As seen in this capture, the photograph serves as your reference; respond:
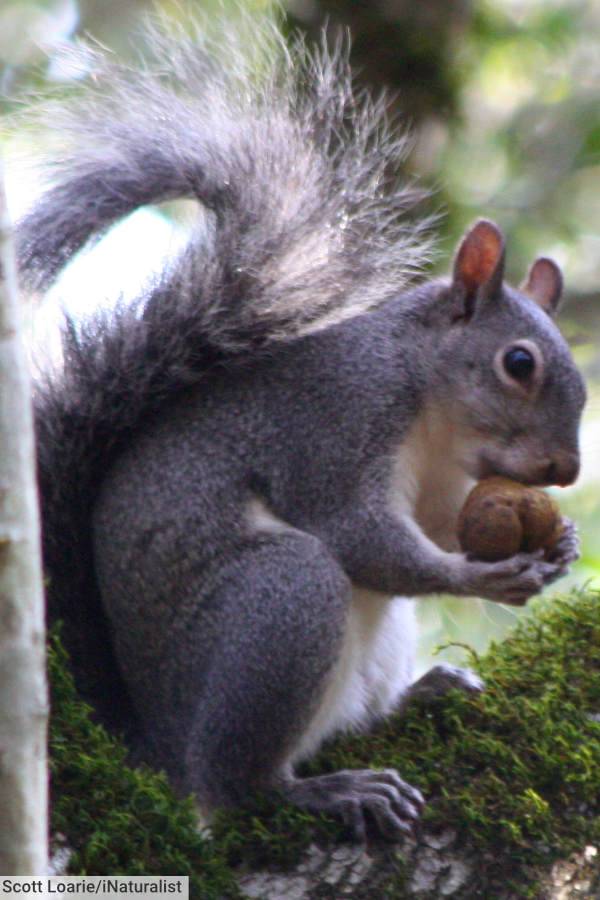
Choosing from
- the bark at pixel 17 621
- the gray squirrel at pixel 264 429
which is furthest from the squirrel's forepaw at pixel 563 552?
the bark at pixel 17 621

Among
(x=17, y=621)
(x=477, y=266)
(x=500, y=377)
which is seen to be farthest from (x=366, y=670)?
(x=17, y=621)

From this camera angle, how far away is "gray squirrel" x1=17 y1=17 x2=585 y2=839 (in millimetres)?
2715

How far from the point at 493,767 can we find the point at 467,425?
96 cm

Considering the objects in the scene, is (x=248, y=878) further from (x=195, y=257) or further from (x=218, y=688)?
(x=195, y=257)

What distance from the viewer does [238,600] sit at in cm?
273

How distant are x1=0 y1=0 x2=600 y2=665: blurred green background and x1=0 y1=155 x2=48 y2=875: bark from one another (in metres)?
2.30

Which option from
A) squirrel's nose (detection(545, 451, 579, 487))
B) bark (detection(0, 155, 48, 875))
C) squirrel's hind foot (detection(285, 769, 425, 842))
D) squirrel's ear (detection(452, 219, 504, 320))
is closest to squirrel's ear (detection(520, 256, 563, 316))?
squirrel's ear (detection(452, 219, 504, 320))

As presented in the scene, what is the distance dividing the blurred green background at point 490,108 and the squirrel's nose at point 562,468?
2.47ft

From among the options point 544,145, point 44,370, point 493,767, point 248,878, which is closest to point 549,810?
point 493,767

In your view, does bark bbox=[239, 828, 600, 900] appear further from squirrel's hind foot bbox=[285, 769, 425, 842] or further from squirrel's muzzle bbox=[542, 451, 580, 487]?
squirrel's muzzle bbox=[542, 451, 580, 487]

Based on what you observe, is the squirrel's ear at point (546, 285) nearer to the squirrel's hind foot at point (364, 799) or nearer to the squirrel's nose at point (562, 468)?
the squirrel's nose at point (562, 468)

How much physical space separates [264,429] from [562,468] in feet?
2.43

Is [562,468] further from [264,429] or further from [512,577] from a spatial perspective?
[264,429]

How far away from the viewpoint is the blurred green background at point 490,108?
3994mm
